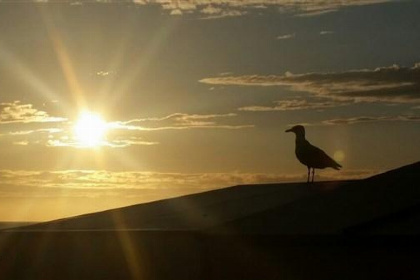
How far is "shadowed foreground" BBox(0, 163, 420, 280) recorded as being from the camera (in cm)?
1339

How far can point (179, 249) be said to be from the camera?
52.2 ft

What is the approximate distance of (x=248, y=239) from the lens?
14.3 metres

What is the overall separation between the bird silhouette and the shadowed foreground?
0.51 m

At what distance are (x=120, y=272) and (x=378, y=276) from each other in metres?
5.95

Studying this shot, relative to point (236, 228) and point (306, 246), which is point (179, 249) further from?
point (306, 246)

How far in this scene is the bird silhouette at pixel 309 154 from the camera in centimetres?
1991

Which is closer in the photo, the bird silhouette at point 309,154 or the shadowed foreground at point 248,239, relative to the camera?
the shadowed foreground at point 248,239

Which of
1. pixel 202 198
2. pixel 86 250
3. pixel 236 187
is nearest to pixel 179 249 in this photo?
pixel 86 250

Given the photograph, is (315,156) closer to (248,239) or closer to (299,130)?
(299,130)

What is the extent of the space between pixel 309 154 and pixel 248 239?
19.4 ft

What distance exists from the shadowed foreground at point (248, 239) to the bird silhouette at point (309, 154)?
51 cm

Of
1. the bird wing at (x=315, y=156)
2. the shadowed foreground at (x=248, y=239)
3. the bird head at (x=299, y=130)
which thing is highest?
the bird head at (x=299, y=130)

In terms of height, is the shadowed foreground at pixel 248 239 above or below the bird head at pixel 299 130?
below

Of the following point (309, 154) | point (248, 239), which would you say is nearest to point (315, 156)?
point (309, 154)
